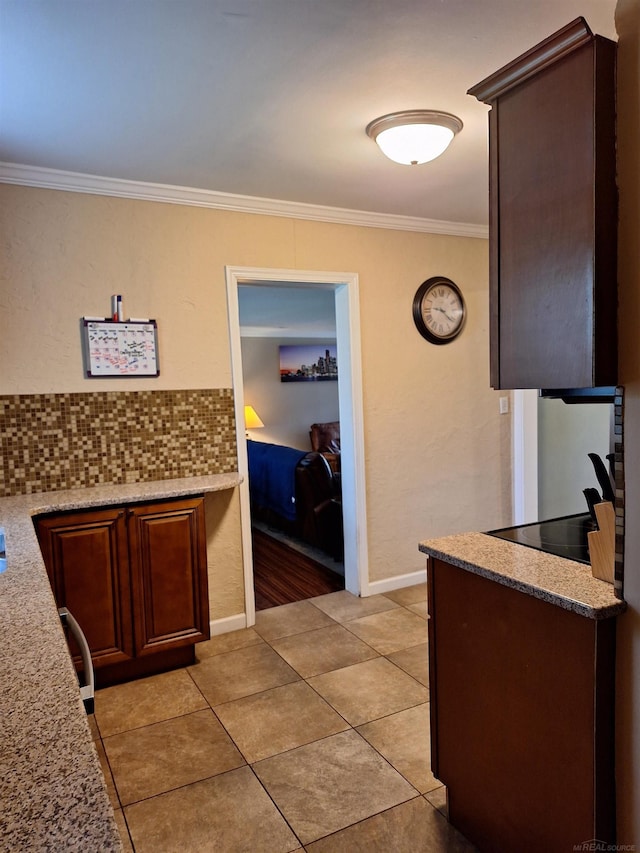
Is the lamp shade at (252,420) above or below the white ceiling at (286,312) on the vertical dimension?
below

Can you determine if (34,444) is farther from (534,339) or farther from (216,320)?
(534,339)

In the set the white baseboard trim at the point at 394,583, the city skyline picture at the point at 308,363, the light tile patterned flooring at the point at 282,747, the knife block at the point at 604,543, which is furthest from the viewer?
the city skyline picture at the point at 308,363

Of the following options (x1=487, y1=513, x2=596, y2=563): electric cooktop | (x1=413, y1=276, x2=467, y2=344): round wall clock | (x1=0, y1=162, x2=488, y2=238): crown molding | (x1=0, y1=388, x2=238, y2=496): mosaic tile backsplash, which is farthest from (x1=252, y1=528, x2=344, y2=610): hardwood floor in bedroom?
(x1=0, y1=162, x2=488, y2=238): crown molding

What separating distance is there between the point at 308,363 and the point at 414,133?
225 inches

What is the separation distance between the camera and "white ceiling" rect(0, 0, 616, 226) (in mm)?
1599

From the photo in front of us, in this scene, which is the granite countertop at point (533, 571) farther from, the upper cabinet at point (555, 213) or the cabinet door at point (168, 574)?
the cabinet door at point (168, 574)

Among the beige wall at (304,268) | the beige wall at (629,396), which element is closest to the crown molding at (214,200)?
the beige wall at (304,268)

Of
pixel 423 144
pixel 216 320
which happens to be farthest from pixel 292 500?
pixel 423 144

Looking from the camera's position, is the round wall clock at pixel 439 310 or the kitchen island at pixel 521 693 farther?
the round wall clock at pixel 439 310

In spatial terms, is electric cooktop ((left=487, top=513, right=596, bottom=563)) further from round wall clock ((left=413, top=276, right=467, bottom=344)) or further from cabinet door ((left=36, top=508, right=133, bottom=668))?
round wall clock ((left=413, top=276, right=467, bottom=344))

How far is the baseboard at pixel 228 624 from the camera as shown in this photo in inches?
126

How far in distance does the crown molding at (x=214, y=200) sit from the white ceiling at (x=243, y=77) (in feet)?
0.28

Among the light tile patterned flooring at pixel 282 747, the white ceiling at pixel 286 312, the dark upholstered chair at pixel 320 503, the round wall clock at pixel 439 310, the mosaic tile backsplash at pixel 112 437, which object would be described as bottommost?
the light tile patterned flooring at pixel 282 747

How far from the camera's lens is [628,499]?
1266 millimetres
